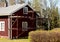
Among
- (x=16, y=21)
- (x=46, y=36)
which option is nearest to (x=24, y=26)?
(x=16, y=21)

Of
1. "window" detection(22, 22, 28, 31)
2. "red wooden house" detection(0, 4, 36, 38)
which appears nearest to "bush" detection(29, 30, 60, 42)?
"red wooden house" detection(0, 4, 36, 38)

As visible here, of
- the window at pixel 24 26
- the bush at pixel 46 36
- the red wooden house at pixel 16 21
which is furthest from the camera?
the window at pixel 24 26

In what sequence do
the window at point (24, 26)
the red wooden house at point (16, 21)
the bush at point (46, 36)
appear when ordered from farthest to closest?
the window at point (24, 26)
the red wooden house at point (16, 21)
the bush at point (46, 36)

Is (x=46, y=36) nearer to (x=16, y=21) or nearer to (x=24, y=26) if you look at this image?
(x=16, y=21)

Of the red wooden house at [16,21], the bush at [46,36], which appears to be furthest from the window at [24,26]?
the bush at [46,36]

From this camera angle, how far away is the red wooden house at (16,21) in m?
38.8

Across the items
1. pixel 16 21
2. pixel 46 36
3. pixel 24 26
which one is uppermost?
pixel 16 21

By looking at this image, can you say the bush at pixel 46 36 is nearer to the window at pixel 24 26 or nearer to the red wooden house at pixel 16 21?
the red wooden house at pixel 16 21

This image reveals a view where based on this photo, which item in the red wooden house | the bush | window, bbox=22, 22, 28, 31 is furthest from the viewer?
window, bbox=22, 22, 28, 31

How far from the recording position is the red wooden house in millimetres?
38844

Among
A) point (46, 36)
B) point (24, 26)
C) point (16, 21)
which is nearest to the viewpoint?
point (46, 36)

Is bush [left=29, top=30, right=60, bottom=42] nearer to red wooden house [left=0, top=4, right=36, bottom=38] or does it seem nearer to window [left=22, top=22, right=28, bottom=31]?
red wooden house [left=0, top=4, right=36, bottom=38]

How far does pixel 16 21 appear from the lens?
39.9 m

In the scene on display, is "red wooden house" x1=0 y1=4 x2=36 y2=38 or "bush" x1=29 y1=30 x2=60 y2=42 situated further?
"red wooden house" x1=0 y1=4 x2=36 y2=38
